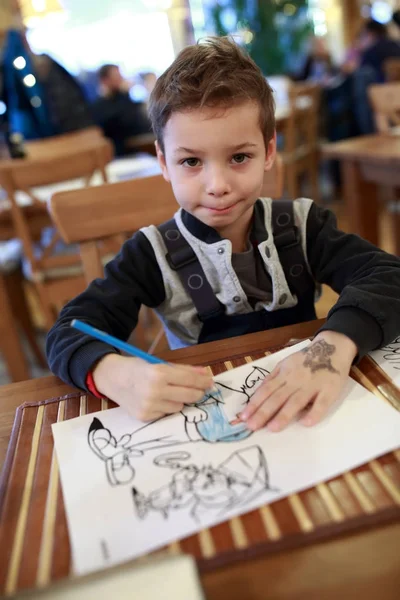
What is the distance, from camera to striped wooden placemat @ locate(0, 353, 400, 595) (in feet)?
1.23

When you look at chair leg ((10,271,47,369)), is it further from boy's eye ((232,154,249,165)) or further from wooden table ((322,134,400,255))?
boy's eye ((232,154,249,165))

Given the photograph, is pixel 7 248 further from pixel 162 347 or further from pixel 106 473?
pixel 106 473

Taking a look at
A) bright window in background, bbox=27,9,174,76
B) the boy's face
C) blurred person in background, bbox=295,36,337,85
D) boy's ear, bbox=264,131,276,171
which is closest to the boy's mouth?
the boy's face

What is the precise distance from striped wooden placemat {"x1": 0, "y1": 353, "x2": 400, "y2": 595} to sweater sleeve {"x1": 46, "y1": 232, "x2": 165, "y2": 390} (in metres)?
0.18

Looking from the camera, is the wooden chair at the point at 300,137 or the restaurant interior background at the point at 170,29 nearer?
the wooden chair at the point at 300,137

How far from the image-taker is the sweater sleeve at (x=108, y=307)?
646mm

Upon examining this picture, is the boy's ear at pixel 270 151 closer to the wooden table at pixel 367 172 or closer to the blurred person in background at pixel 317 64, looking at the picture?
the wooden table at pixel 367 172

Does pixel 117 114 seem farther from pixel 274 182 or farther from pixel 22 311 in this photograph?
pixel 274 182

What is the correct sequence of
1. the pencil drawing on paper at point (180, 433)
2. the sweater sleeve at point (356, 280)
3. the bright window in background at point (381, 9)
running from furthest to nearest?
the bright window in background at point (381, 9) → the sweater sleeve at point (356, 280) → the pencil drawing on paper at point (180, 433)

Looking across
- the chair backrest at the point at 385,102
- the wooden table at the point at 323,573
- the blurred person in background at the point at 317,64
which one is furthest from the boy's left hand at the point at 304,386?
the blurred person in background at the point at 317,64

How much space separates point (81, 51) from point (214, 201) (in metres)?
6.04

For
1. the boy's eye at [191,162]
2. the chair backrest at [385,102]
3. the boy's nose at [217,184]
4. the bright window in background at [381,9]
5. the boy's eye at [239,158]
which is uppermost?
the bright window in background at [381,9]

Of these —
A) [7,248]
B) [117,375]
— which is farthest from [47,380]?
[7,248]

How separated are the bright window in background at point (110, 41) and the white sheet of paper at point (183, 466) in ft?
19.2
